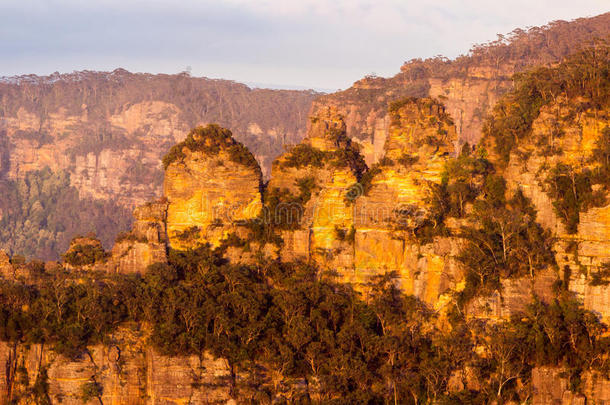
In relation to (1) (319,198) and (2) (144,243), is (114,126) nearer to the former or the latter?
(2) (144,243)

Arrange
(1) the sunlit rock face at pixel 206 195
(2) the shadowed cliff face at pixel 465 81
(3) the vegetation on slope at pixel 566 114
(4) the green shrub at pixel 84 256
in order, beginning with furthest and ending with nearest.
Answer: (2) the shadowed cliff face at pixel 465 81, (1) the sunlit rock face at pixel 206 195, (4) the green shrub at pixel 84 256, (3) the vegetation on slope at pixel 566 114

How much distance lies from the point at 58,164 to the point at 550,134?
257 feet

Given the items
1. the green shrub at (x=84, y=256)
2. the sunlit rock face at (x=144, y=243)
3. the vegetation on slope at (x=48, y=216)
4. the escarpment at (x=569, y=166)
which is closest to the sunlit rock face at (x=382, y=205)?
the escarpment at (x=569, y=166)

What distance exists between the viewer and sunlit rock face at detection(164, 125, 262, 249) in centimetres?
3522

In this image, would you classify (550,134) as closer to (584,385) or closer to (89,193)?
(584,385)

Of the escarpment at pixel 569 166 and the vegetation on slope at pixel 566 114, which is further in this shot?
the vegetation on slope at pixel 566 114

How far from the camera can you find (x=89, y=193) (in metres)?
96.6

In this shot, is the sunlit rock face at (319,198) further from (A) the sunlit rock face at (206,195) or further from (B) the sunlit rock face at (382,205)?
(A) the sunlit rock face at (206,195)

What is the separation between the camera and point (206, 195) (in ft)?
116

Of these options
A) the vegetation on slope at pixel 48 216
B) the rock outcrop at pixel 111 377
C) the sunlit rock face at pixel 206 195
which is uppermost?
the sunlit rock face at pixel 206 195

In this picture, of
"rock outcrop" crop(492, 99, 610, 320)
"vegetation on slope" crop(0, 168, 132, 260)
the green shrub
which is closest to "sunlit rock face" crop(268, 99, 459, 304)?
"rock outcrop" crop(492, 99, 610, 320)

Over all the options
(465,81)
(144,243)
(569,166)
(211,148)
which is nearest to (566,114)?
(569,166)

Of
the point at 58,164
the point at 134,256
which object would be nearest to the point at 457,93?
the point at 134,256

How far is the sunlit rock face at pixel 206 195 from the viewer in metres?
35.2
